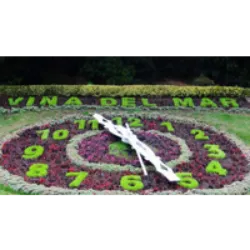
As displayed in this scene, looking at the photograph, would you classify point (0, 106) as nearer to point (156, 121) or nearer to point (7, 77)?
point (7, 77)

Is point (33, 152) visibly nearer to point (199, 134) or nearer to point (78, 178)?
point (78, 178)

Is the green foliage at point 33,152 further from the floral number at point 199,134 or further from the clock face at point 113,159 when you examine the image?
the floral number at point 199,134

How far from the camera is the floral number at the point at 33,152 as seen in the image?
26.1ft

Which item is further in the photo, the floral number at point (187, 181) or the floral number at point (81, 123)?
the floral number at point (81, 123)

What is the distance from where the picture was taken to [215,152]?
8.28 m

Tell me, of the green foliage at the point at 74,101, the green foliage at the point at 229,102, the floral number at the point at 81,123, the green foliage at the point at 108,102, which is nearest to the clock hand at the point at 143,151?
the floral number at the point at 81,123

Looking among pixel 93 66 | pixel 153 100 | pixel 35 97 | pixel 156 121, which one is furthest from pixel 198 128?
pixel 93 66

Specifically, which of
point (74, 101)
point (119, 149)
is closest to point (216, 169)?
point (119, 149)

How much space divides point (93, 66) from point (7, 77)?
9.56 feet

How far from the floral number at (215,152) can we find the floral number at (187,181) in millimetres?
1037

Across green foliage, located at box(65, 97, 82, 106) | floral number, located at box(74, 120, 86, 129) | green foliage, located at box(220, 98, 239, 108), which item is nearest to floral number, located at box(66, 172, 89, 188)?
floral number, located at box(74, 120, 86, 129)

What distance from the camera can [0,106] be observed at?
11.2 metres

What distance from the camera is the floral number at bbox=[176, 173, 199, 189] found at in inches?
267

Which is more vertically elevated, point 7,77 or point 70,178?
point 7,77
